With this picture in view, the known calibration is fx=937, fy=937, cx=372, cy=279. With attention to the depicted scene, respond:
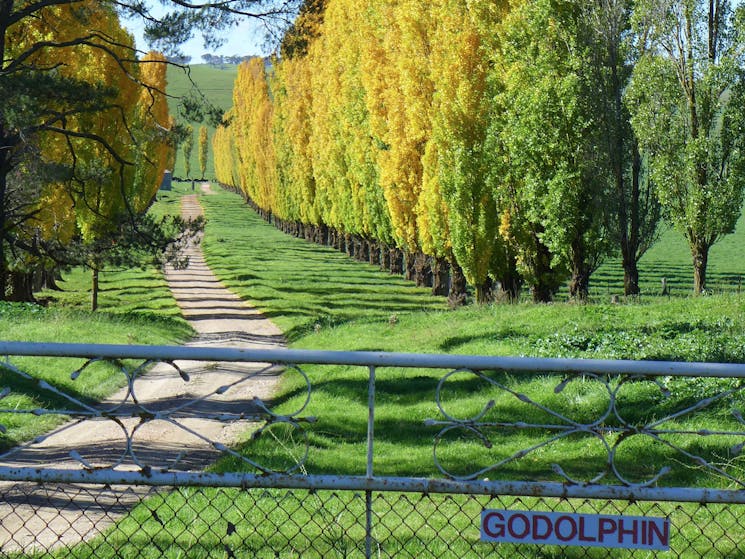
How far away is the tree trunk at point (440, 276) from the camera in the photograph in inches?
1161

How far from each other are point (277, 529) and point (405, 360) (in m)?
1.81

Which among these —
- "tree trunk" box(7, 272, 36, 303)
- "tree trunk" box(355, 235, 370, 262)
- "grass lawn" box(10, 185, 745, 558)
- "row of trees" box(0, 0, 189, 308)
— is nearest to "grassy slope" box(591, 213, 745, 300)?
"tree trunk" box(355, 235, 370, 262)

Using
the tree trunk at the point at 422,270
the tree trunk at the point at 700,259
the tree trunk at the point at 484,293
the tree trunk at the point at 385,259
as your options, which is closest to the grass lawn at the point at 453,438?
the tree trunk at the point at 484,293

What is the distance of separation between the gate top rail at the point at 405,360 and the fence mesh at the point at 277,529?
1318 millimetres

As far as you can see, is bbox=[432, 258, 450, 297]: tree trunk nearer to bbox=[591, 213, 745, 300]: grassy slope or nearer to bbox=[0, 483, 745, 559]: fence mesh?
bbox=[591, 213, 745, 300]: grassy slope

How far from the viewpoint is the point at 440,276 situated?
98.5 ft

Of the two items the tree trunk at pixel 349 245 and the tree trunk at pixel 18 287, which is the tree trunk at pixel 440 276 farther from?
the tree trunk at pixel 349 245

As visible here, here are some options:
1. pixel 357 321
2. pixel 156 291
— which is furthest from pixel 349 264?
pixel 357 321

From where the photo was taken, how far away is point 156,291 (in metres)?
32.8

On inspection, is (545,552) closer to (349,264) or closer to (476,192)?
(476,192)

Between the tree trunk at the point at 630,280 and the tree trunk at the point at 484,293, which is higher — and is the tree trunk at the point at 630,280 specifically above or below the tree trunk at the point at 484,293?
above

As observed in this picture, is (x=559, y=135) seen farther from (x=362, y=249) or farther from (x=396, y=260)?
(x=362, y=249)

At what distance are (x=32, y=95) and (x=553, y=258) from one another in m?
10.9

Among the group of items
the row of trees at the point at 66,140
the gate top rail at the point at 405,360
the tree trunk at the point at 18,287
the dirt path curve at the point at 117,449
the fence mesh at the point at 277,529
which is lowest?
the dirt path curve at the point at 117,449
